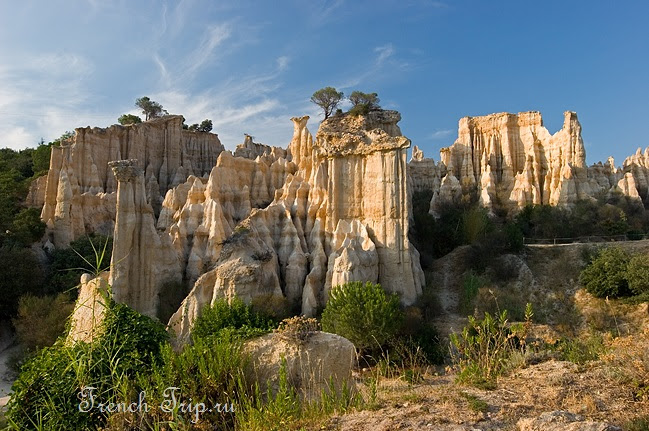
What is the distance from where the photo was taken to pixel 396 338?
53.9 feet

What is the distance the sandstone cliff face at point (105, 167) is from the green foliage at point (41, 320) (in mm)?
10496

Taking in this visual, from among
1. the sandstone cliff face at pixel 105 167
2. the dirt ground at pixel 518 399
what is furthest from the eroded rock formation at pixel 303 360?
the sandstone cliff face at pixel 105 167

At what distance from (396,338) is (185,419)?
40.4 ft

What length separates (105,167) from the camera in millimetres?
41781

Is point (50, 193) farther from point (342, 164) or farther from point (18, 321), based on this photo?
point (342, 164)

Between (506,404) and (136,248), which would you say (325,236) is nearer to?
(136,248)

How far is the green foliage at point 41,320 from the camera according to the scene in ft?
59.6

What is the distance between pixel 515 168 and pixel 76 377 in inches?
1653

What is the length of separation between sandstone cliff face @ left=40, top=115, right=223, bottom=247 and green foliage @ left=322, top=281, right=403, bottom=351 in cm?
2041

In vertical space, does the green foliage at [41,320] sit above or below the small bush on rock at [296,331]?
below

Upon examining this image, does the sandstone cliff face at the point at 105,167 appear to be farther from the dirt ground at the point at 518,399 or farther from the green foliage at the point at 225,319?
the dirt ground at the point at 518,399

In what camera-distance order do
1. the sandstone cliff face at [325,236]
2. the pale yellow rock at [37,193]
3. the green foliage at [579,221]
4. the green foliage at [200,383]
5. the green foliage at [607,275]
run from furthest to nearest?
the pale yellow rock at [37,193], the green foliage at [579,221], the green foliage at [607,275], the sandstone cliff face at [325,236], the green foliage at [200,383]

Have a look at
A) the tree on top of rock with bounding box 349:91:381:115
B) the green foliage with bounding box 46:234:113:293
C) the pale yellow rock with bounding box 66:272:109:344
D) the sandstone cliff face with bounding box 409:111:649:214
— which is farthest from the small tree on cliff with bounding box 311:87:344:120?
the pale yellow rock with bounding box 66:272:109:344

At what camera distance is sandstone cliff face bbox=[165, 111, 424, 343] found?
18.1m
